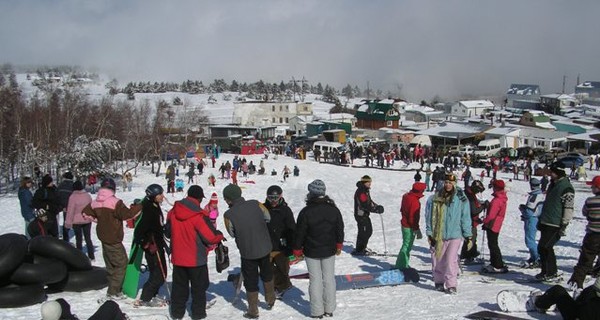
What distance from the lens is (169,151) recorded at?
42188mm

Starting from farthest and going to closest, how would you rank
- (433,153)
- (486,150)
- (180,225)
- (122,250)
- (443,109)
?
(443,109) → (486,150) → (433,153) → (122,250) → (180,225)

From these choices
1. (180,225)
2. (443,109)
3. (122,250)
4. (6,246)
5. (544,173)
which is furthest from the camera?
(443,109)

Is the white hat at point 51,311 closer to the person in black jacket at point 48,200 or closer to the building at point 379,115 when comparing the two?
the person in black jacket at point 48,200

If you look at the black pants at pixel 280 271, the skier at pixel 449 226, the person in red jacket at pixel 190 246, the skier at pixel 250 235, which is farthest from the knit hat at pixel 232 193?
the skier at pixel 449 226

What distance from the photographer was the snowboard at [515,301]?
5720 millimetres

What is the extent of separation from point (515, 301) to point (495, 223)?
2.34 meters

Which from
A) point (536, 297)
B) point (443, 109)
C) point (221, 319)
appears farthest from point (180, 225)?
point (443, 109)

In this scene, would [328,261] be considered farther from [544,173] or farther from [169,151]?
[169,151]

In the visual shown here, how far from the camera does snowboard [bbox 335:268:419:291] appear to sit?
730 cm

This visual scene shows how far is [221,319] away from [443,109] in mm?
110175

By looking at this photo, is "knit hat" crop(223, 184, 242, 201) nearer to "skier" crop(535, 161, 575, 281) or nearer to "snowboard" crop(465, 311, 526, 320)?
"snowboard" crop(465, 311, 526, 320)

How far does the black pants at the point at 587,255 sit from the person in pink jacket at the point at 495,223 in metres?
1.69

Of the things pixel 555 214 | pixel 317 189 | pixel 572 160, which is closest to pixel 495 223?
pixel 555 214

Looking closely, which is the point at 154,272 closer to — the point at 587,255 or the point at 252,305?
the point at 252,305
